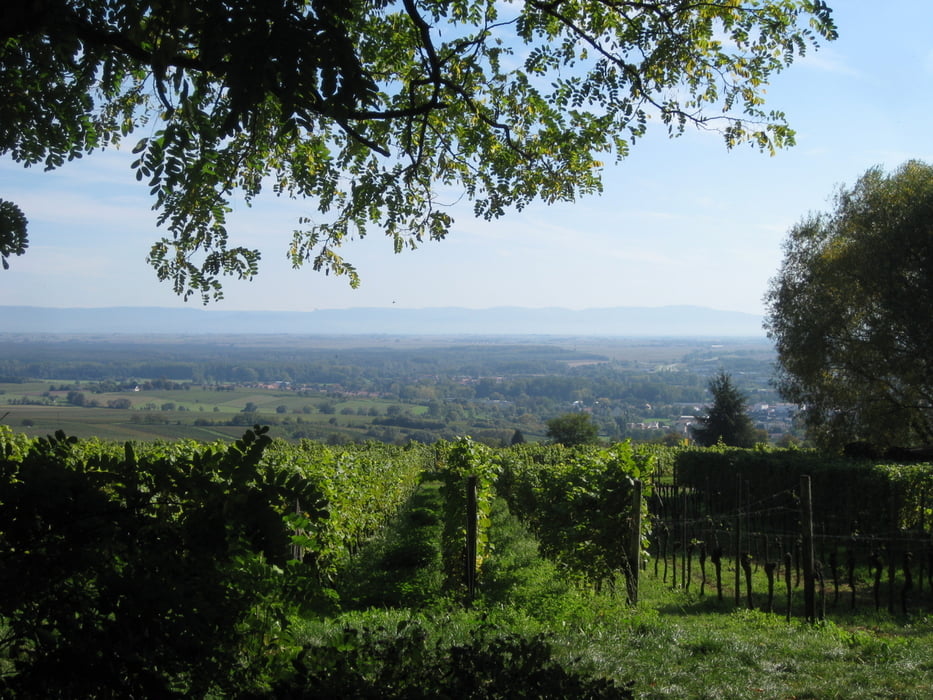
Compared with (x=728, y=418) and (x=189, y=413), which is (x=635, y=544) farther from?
(x=189, y=413)

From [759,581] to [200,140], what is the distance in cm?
1152

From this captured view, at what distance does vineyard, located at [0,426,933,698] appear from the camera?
274cm

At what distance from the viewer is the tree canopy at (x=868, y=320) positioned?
2059 cm

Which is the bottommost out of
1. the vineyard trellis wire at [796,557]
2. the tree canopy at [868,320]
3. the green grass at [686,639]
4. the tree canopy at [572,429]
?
the tree canopy at [572,429]

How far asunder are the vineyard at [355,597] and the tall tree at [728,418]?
28223mm

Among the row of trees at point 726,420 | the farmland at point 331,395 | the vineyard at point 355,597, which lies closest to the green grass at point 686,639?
the vineyard at point 355,597

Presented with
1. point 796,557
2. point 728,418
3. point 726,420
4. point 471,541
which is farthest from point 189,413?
point 471,541

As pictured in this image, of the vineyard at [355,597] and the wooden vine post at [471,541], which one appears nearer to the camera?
the vineyard at [355,597]

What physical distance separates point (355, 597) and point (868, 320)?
746 inches

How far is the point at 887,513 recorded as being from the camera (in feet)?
46.4

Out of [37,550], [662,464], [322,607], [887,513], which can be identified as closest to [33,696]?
[37,550]

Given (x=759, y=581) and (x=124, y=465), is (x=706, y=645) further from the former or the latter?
(x=759, y=581)

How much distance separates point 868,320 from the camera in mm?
21938

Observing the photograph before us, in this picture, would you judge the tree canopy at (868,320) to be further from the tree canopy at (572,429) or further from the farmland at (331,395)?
the tree canopy at (572,429)
